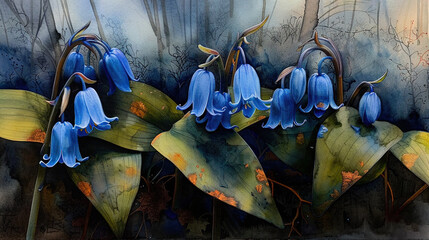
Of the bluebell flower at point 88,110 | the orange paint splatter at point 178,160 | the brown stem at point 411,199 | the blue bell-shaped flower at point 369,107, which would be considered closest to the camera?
the bluebell flower at point 88,110

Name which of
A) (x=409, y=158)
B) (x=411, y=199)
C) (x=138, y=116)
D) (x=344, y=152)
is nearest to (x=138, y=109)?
(x=138, y=116)

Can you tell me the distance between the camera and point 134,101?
1.94 m

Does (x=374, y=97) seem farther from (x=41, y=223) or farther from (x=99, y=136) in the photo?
(x=41, y=223)

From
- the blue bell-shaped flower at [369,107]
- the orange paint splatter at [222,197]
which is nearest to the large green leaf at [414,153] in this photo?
the blue bell-shaped flower at [369,107]

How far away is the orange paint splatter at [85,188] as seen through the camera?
1925 millimetres

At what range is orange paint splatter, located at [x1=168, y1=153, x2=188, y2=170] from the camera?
187cm

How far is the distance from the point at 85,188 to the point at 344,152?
119cm

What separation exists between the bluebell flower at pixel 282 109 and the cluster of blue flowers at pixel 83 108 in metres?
0.64

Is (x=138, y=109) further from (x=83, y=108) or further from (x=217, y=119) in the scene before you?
(x=217, y=119)

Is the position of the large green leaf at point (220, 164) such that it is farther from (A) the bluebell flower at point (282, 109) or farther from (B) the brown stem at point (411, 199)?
(B) the brown stem at point (411, 199)

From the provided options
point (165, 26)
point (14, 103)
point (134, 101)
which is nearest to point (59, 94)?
point (14, 103)

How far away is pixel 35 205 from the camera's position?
1951 mm

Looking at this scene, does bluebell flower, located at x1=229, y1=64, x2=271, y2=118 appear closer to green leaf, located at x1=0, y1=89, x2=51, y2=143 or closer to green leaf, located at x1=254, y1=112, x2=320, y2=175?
green leaf, located at x1=254, y1=112, x2=320, y2=175

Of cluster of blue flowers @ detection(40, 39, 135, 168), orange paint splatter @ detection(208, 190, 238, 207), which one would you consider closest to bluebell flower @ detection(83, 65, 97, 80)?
cluster of blue flowers @ detection(40, 39, 135, 168)
